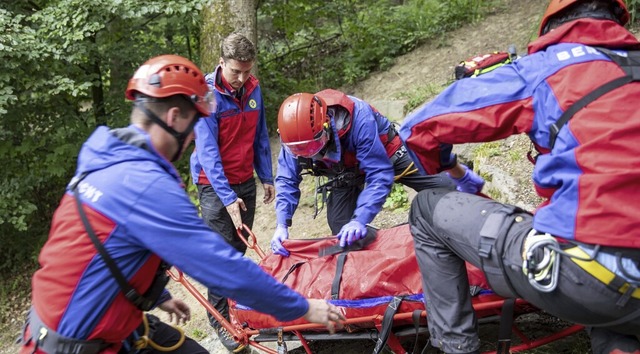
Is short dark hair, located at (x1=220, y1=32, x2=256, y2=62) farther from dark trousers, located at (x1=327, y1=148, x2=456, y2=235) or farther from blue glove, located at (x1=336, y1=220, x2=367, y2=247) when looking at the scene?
blue glove, located at (x1=336, y1=220, x2=367, y2=247)

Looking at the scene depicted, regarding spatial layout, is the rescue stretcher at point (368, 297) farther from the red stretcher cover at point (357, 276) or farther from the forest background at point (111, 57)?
the forest background at point (111, 57)

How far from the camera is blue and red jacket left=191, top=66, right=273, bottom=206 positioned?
15.4 feet

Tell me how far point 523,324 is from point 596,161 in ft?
6.65

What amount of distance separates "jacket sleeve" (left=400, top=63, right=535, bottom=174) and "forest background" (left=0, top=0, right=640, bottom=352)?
377cm

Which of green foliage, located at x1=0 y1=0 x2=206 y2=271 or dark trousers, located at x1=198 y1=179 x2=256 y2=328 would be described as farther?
green foliage, located at x1=0 y1=0 x2=206 y2=271

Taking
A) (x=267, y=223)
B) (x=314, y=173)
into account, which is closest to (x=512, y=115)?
(x=314, y=173)

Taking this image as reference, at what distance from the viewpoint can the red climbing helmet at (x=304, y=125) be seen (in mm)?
4156

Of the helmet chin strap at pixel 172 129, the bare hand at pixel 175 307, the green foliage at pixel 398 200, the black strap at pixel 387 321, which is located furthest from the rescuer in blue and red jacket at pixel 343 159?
the green foliage at pixel 398 200

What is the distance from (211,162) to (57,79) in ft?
13.7

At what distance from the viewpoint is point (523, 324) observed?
3996mm

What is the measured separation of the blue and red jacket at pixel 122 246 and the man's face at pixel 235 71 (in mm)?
2201

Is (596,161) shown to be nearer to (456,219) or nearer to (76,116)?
(456,219)

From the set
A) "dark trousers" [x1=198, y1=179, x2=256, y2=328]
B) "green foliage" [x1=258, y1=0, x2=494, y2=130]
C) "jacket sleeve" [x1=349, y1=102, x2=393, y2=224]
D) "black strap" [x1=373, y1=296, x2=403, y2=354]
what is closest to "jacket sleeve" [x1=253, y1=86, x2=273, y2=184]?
"dark trousers" [x1=198, y1=179, x2=256, y2=328]

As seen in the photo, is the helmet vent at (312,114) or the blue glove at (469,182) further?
the helmet vent at (312,114)
